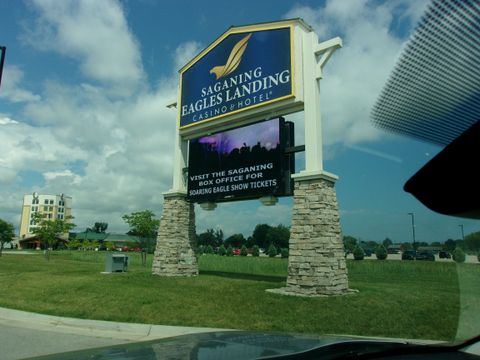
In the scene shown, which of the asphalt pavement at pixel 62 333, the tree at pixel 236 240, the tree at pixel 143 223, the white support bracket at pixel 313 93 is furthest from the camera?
the tree at pixel 236 240

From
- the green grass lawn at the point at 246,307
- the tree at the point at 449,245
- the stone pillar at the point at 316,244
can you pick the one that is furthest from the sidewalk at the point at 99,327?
the tree at the point at 449,245

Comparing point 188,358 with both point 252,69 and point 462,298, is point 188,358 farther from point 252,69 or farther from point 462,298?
point 252,69

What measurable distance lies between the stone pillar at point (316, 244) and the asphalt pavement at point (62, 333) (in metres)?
4.54

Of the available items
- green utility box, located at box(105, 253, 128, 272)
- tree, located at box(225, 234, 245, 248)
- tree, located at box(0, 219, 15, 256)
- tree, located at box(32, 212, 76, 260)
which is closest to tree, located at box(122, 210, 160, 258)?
green utility box, located at box(105, 253, 128, 272)

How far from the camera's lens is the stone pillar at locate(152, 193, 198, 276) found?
17.5 meters

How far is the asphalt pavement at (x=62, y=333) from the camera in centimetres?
710

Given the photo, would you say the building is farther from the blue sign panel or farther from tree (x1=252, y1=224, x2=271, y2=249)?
the blue sign panel


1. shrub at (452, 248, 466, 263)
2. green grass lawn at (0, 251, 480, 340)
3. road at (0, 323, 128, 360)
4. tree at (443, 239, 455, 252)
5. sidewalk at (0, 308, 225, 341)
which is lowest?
road at (0, 323, 128, 360)

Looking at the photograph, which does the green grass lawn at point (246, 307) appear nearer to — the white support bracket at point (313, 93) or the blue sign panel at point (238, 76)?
the white support bracket at point (313, 93)

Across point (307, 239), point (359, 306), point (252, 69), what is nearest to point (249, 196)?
point (307, 239)

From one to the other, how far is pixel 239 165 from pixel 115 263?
318 inches

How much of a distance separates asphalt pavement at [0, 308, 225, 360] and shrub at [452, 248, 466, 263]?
6250 millimetres

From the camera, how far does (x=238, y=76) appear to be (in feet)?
52.6

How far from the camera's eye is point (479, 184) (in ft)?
6.23
